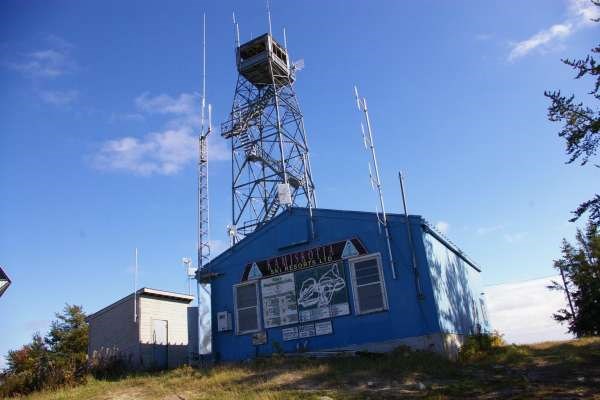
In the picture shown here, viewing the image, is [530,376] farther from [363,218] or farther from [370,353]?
[363,218]

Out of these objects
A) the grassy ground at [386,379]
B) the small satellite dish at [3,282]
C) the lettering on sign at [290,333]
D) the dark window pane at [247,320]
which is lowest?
the grassy ground at [386,379]

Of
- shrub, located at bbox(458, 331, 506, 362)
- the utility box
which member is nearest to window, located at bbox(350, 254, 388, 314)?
shrub, located at bbox(458, 331, 506, 362)

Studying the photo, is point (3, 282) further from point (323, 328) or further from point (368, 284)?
point (368, 284)

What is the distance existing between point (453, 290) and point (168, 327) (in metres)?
14.9

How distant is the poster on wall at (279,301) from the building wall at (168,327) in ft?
22.3

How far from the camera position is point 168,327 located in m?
27.3

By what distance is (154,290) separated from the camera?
86.9 feet

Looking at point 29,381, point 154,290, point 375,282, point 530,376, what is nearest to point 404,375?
point 530,376

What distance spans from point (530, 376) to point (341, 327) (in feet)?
26.3

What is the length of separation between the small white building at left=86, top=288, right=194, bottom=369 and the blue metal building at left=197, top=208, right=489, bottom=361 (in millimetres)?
4410

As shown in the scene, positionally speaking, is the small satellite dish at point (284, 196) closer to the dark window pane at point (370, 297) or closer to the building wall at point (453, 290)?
the dark window pane at point (370, 297)

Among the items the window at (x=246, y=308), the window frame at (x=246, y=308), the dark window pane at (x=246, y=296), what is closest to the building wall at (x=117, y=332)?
the window frame at (x=246, y=308)

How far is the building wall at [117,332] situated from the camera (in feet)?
82.6

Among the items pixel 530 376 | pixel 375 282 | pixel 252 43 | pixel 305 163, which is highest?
pixel 252 43
